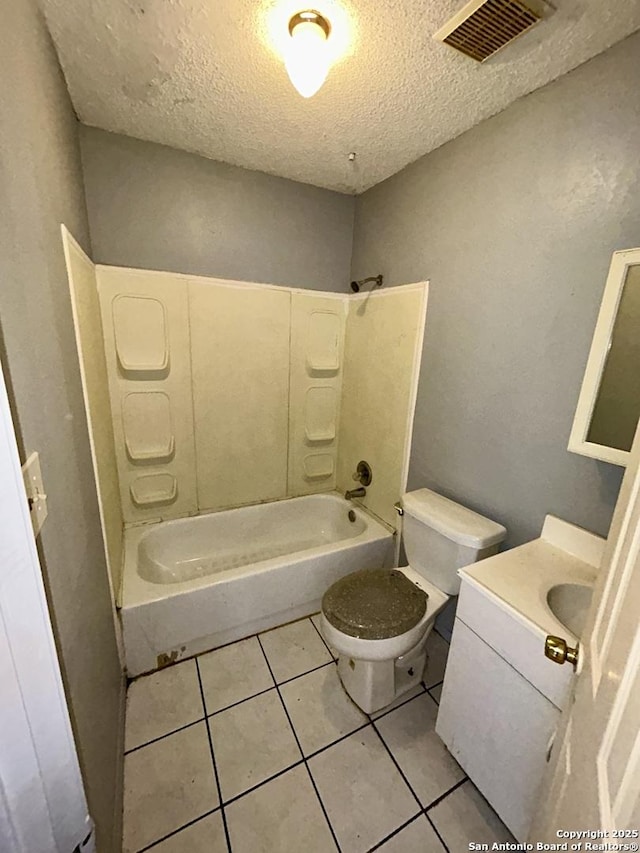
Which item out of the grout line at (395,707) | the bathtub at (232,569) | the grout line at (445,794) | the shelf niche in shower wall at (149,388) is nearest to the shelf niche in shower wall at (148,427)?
the shelf niche in shower wall at (149,388)

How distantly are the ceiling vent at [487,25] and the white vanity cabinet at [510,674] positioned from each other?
60.0 inches

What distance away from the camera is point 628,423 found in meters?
1.03

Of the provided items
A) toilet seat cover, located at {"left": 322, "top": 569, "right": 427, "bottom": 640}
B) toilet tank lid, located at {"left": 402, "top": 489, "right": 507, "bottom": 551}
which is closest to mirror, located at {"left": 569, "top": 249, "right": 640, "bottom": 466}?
toilet tank lid, located at {"left": 402, "top": 489, "right": 507, "bottom": 551}

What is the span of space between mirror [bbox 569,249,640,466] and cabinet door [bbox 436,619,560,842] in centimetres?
72

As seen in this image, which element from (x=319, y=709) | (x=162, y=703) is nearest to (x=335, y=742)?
(x=319, y=709)

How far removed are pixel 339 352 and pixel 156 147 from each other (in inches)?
57.4

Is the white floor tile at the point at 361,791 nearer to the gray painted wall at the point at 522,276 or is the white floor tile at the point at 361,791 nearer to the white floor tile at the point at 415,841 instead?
the white floor tile at the point at 415,841

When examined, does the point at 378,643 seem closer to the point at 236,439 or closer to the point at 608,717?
the point at 608,717

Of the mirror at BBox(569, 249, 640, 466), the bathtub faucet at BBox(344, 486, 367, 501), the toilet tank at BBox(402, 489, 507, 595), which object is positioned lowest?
the bathtub faucet at BBox(344, 486, 367, 501)

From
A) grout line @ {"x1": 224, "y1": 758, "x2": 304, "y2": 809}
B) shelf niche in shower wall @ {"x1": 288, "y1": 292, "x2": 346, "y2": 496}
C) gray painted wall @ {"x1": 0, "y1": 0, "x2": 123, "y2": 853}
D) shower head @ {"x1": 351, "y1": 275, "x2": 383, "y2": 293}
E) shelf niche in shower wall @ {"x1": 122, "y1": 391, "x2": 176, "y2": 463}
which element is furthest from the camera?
shelf niche in shower wall @ {"x1": 288, "y1": 292, "x2": 346, "y2": 496}

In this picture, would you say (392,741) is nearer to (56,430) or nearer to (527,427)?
(527,427)

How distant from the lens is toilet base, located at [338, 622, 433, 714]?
1407 mm

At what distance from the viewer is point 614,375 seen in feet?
3.46

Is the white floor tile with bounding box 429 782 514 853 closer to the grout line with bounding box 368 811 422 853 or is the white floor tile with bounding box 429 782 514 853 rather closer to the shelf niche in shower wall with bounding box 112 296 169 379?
the grout line with bounding box 368 811 422 853
